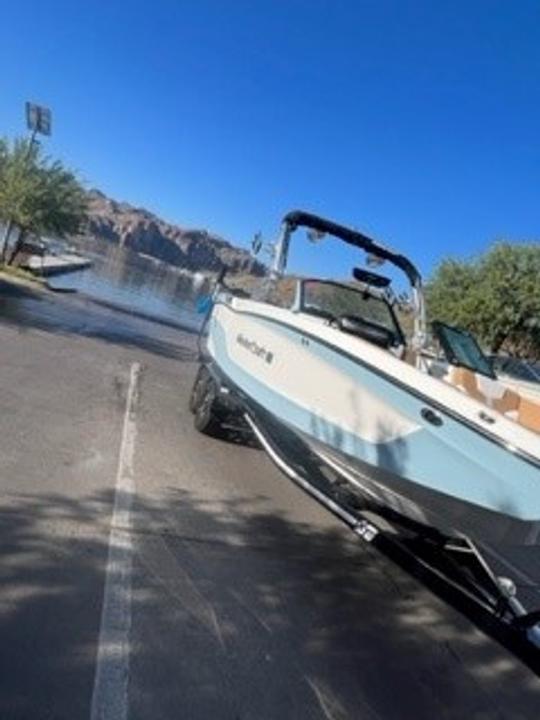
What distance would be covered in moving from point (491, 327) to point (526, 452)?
38.0 m

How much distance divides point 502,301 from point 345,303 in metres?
34.1

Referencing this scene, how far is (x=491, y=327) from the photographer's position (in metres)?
40.7

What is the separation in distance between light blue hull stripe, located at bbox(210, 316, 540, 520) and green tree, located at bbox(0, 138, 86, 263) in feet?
82.8

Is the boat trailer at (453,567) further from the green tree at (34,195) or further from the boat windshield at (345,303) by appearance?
the green tree at (34,195)

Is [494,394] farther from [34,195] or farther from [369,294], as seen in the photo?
[34,195]

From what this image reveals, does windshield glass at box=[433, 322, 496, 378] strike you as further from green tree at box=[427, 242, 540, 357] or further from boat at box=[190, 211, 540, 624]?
green tree at box=[427, 242, 540, 357]

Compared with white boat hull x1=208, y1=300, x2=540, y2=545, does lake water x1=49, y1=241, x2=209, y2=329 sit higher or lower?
lower

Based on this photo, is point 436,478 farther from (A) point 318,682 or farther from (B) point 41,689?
(B) point 41,689

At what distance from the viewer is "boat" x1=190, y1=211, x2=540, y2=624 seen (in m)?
4.48

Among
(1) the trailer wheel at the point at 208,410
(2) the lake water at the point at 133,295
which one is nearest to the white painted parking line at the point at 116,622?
(1) the trailer wheel at the point at 208,410

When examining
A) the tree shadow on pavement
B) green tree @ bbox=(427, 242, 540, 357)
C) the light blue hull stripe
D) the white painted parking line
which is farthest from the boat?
green tree @ bbox=(427, 242, 540, 357)

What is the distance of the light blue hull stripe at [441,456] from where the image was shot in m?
4.29

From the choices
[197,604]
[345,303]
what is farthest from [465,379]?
[197,604]

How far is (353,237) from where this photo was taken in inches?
331
